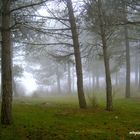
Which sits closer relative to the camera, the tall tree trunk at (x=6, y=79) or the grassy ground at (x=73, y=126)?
the grassy ground at (x=73, y=126)

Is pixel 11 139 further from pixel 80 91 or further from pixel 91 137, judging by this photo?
pixel 80 91

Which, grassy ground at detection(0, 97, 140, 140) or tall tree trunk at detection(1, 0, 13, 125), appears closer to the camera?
grassy ground at detection(0, 97, 140, 140)

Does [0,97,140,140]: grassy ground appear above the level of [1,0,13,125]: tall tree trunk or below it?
below

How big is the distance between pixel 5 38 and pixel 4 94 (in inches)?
73.9

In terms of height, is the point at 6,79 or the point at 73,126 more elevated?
the point at 6,79

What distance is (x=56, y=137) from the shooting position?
361 inches

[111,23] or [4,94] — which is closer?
[4,94]

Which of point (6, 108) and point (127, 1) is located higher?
point (127, 1)

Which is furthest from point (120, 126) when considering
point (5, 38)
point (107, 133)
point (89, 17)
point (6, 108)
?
point (89, 17)

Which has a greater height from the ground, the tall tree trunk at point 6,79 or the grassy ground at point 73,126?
the tall tree trunk at point 6,79

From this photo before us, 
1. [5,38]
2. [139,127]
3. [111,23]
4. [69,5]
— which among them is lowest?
[139,127]

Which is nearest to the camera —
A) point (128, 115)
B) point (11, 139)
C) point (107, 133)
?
point (11, 139)

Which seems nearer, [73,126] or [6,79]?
[6,79]

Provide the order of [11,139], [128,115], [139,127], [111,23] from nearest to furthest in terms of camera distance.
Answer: [11,139] → [139,127] → [128,115] → [111,23]
